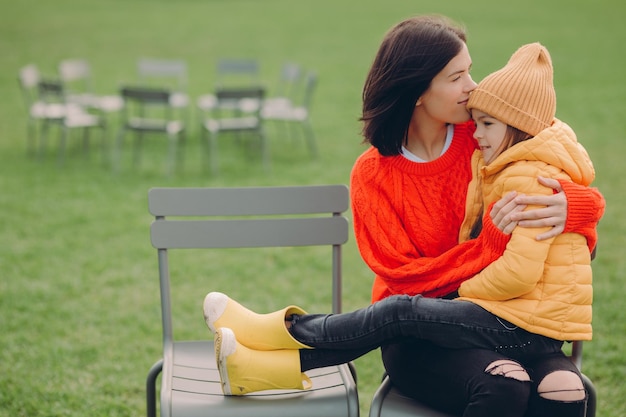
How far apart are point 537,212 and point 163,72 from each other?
8.16 meters

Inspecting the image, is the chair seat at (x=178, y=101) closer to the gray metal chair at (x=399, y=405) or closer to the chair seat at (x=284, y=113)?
the chair seat at (x=284, y=113)

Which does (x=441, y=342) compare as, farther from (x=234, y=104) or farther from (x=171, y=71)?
(x=171, y=71)

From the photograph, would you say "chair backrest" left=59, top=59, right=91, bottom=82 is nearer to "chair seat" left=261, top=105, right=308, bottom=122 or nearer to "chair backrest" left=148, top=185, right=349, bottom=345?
"chair seat" left=261, top=105, right=308, bottom=122

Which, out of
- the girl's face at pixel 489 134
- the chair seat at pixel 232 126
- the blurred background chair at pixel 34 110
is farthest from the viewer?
the blurred background chair at pixel 34 110

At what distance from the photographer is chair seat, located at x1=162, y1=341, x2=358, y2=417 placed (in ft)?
7.06

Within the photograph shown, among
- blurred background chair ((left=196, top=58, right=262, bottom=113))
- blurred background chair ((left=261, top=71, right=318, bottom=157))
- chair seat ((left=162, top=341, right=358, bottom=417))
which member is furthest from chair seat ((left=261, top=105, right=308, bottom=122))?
chair seat ((left=162, top=341, right=358, bottom=417))

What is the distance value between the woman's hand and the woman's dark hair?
1.46 feet

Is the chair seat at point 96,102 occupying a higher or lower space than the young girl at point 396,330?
higher

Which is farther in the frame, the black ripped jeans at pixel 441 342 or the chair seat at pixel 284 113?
the chair seat at pixel 284 113

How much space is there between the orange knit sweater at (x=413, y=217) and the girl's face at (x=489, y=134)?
6.5 inches

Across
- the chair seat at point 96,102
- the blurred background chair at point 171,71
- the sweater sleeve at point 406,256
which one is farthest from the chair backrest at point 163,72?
the sweater sleeve at point 406,256

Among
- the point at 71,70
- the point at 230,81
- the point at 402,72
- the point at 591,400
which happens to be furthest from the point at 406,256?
the point at 230,81

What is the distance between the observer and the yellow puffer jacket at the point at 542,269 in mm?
2016

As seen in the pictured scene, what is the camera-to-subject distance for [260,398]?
2197 millimetres
